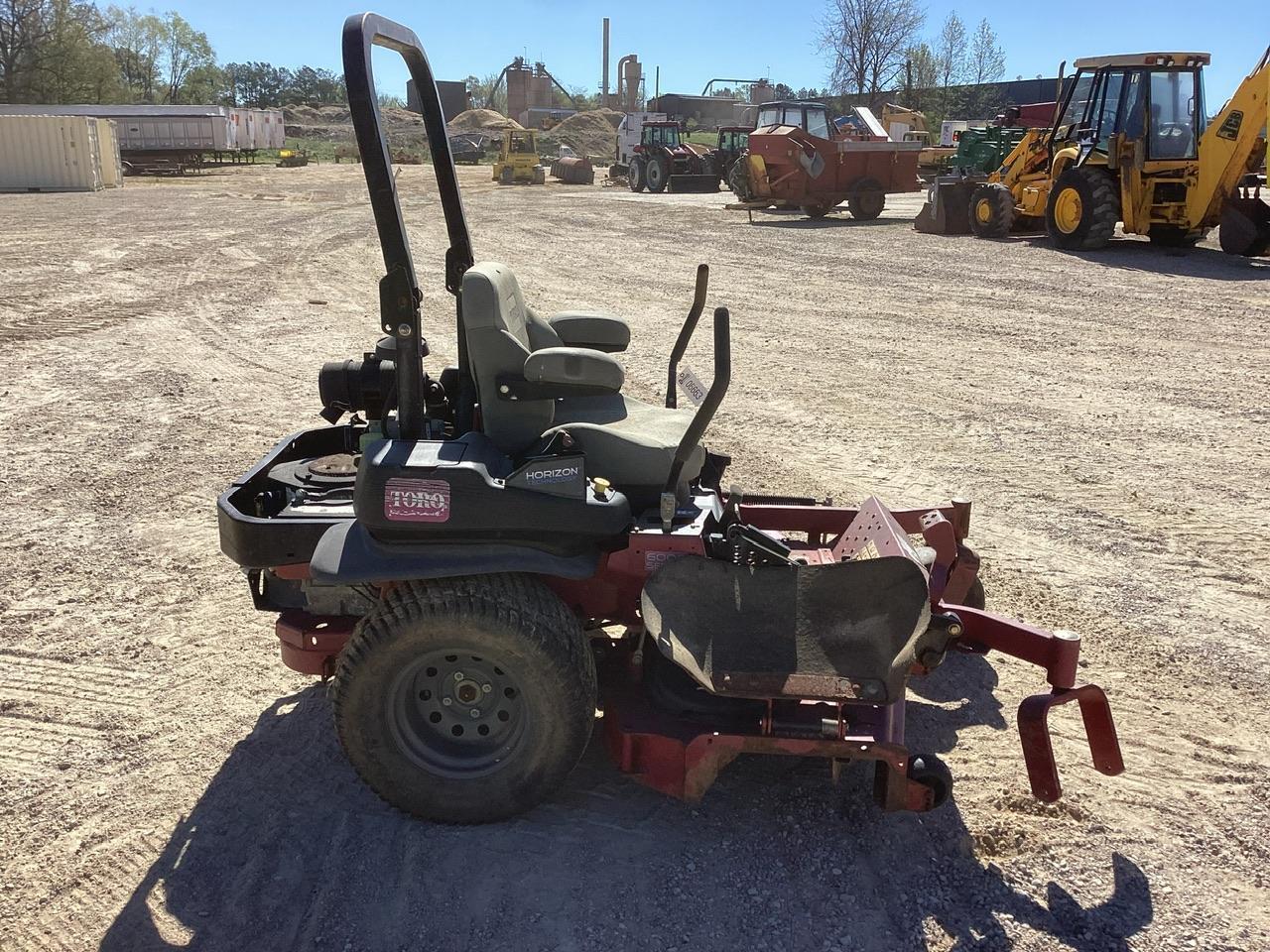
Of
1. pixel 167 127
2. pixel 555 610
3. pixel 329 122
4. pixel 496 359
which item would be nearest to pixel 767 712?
pixel 555 610

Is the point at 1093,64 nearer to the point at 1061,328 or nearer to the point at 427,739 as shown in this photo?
the point at 1061,328

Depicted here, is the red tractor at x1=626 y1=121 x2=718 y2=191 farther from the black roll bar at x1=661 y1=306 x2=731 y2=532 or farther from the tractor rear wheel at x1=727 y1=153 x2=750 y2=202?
the black roll bar at x1=661 y1=306 x2=731 y2=532

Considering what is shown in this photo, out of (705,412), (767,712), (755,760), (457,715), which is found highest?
(705,412)

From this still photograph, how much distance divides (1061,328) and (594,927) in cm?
842

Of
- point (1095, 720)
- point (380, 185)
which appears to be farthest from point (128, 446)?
point (1095, 720)

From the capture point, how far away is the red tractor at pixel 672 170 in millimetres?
29469

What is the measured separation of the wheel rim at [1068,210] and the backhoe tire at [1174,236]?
1.31m

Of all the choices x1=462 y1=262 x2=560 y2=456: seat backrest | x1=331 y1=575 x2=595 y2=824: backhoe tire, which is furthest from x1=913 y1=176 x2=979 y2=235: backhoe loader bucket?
x1=331 y1=575 x2=595 y2=824: backhoe tire

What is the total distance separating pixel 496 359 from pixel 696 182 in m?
27.5

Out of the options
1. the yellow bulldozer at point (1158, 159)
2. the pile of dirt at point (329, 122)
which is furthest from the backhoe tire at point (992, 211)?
the pile of dirt at point (329, 122)

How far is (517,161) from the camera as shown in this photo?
34.6 metres

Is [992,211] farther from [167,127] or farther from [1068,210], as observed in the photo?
[167,127]

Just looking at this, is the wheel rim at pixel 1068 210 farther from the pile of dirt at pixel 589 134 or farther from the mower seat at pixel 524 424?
the pile of dirt at pixel 589 134

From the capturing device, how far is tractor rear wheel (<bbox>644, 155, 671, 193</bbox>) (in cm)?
2973
